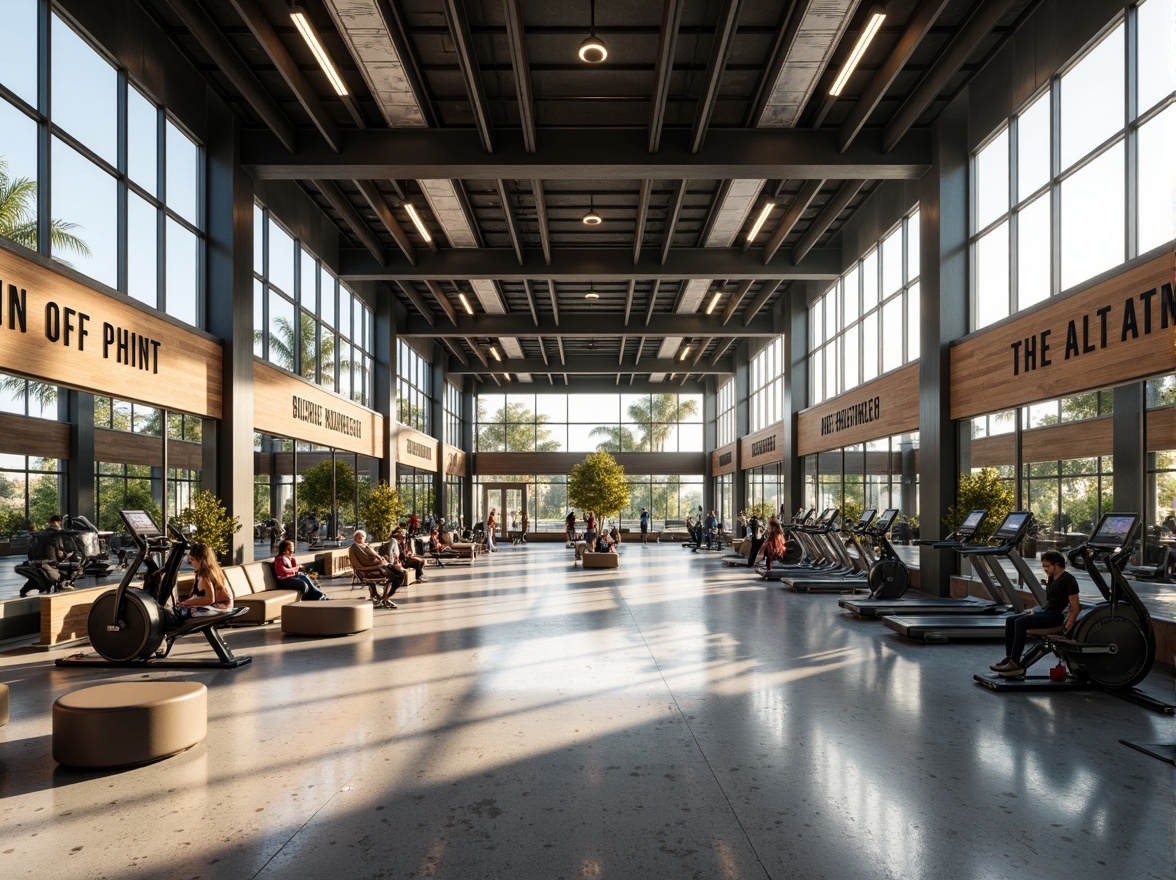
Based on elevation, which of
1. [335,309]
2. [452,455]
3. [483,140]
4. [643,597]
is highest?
[483,140]

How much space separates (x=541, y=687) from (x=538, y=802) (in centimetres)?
261

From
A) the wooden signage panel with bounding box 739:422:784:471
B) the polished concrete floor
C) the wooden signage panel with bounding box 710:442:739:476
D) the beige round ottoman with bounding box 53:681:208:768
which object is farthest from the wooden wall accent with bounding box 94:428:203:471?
the wooden signage panel with bounding box 710:442:739:476

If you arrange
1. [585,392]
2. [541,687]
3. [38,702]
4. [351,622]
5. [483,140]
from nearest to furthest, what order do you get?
[38,702] < [541,687] < [351,622] < [483,140] < [585,392]

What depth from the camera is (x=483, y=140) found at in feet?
35.9

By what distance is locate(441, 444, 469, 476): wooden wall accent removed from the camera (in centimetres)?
2920

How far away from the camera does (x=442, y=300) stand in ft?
67.5

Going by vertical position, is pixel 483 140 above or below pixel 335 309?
above

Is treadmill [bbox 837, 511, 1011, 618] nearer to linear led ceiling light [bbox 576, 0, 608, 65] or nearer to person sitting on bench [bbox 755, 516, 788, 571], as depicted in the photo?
person sitting on bench [bbox 755, 516, 788, 571]

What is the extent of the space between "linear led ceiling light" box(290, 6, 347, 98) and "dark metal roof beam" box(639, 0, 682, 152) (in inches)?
153

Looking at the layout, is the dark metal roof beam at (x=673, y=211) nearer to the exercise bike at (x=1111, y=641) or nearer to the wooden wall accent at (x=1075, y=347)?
the wooden wall accent at (x=1075, y=347)

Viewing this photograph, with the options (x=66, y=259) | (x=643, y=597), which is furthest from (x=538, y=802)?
(x=643, y=597)

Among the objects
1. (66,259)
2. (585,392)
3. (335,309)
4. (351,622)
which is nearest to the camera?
(66,259)

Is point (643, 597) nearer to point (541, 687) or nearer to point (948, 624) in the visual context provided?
point (948, 624)

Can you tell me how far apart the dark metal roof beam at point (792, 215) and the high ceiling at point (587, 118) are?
54 millimetres
